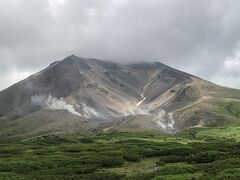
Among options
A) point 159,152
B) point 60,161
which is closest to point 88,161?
point 60,161

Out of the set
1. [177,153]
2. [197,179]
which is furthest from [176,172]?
[177,153]

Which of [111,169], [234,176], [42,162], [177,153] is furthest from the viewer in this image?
[177,153]

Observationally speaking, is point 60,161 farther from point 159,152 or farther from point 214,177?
point 214,177

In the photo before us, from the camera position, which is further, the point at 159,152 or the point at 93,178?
the point at 159,152

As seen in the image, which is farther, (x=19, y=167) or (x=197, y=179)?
(x=19, y=167)

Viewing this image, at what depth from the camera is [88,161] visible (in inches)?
4158

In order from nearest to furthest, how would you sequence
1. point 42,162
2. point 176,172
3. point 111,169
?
point 176,172 → point 111,169 → point 42,162

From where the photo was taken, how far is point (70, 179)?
76875 mm

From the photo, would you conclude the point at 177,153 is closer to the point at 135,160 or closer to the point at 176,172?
the point at 135,160

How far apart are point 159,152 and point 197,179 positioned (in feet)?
193

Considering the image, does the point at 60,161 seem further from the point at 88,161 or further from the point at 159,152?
the point at 159,152

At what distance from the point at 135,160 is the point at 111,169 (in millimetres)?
15255

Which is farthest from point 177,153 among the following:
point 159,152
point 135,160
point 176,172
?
point 176,172

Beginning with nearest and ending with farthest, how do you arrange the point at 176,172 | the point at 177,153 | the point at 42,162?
the point at 176,172, the point at 42,162, the point at 177,153
